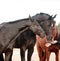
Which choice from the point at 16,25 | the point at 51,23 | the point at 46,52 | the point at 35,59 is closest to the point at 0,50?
the point at 16,25

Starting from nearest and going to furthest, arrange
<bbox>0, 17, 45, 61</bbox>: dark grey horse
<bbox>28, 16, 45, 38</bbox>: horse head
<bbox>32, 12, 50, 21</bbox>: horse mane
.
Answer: <bbox>0, 17, 45, 61</bbox>: dark grey horse
<bbox>28, 16, 45, 38</bbox>: horse head
<bbox>32, 12, 50, 21</bbox>: horse mane

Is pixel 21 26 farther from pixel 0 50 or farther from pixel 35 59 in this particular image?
pixel 35 59

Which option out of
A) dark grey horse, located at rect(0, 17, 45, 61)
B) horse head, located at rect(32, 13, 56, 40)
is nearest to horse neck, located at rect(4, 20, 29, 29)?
dark grey horse, located at rect(0, 17, 45, 61)

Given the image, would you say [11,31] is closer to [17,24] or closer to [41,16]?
[17,24]

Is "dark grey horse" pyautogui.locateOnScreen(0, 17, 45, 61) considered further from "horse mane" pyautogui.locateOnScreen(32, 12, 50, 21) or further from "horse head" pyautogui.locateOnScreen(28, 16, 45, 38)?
"horse mane" pyautogui.locateOnScreen(32, 12, 50, 21)

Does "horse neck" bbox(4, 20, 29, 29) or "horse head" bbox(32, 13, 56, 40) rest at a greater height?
"horse neck" bbox(4, 20, 29, 29)

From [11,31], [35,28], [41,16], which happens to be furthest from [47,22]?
[11,31]

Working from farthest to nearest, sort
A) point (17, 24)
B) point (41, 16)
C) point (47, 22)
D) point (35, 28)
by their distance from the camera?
point (41, 16) < point (47, 22) < point (17, 24) < point (35, 28)

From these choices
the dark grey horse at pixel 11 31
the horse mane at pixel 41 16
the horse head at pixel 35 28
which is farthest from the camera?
the horse mane at pixel 41 16

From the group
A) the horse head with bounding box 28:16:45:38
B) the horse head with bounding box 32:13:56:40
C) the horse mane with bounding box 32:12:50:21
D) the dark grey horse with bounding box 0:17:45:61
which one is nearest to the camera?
the dark grey horse with bounding box 0:17:45:61

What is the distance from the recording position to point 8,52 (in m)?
9.71

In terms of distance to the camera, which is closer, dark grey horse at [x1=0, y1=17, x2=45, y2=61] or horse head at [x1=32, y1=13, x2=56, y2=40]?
dark grey horse at [x1=0, y1=17, x2=45, y2=61]

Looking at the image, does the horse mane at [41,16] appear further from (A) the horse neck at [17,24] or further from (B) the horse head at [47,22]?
(A) the horse neck at [17,24]

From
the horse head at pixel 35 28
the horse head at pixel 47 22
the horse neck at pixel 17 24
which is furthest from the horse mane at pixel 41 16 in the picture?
the horse head at pixel 35 28
